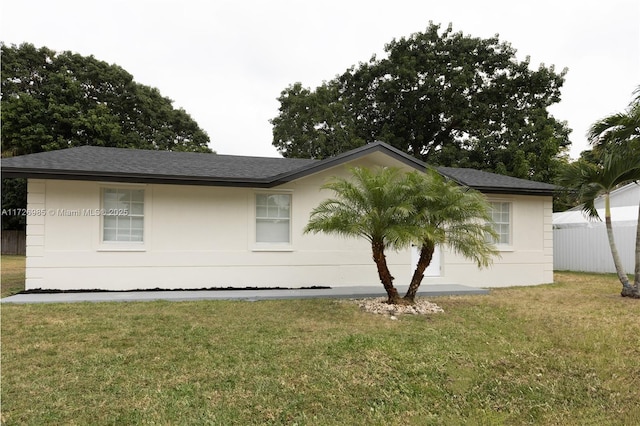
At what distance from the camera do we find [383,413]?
3570 mm

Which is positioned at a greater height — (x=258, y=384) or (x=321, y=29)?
(x=321, y=29)

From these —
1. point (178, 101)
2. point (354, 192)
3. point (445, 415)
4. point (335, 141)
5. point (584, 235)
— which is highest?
point (178, 101)

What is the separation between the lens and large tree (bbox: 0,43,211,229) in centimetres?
2359

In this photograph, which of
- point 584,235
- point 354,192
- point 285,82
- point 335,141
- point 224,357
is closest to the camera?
point 224,357

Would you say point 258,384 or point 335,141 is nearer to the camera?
point 258,384

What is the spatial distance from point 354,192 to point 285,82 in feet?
82.7

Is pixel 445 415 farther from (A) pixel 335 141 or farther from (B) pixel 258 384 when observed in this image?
(A) pixel 335 141

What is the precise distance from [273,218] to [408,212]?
15.2 feet

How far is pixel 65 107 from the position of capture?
23984mm

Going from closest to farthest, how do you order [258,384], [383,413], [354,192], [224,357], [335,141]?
1. [383,413]
2. [258,384]
3. [224,357]
4. [354,192]
5. [335,141]

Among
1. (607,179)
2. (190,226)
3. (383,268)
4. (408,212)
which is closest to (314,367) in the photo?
(408,212)

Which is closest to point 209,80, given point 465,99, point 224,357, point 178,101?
point 178,101

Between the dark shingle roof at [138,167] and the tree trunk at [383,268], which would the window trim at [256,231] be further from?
the tree trunk at [383,268]

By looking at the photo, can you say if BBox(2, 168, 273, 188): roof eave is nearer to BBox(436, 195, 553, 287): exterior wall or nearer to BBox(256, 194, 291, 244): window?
BBox(256, 194, 291, 244): window
